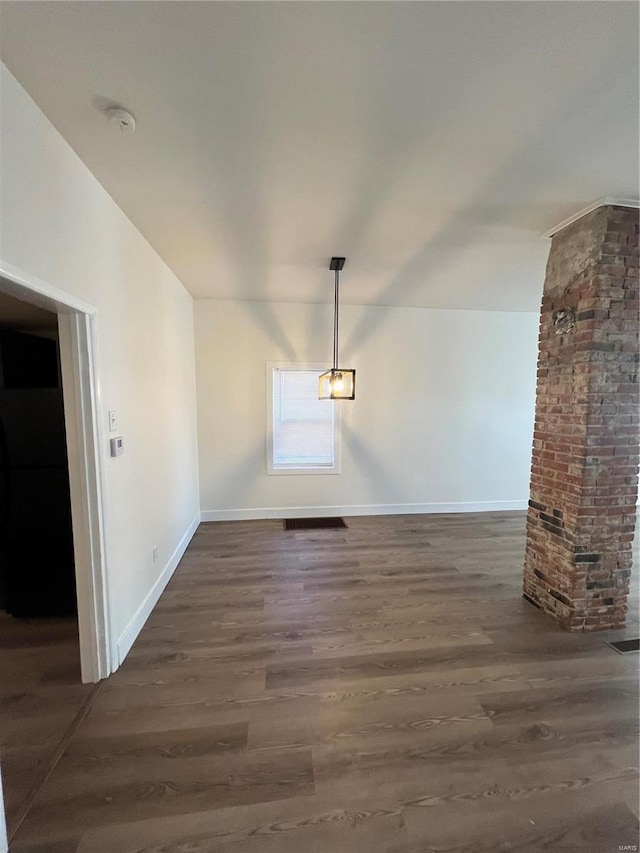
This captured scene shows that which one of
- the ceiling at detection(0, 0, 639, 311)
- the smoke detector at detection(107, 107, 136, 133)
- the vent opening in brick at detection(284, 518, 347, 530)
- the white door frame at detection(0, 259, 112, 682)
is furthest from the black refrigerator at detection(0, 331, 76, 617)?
the vent opening in brick at detection(284, 518, 347, 530)

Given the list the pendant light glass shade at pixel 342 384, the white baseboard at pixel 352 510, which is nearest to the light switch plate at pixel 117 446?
the pendant light glass shade at pixel 342 384

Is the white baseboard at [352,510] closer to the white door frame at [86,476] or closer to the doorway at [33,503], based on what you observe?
the doorway at [33,503]

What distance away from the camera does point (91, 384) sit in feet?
5.82

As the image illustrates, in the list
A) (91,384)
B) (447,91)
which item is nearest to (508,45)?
(447,91)

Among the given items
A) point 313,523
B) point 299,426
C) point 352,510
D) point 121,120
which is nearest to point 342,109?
point 121,120

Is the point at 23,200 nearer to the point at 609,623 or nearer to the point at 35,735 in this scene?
the point at 35,735

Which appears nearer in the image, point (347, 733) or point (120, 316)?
point (347, 733)

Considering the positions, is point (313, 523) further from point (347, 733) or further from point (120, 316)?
point (120, 316)

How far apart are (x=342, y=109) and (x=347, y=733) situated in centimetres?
278

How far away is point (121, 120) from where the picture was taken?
4.55 ft

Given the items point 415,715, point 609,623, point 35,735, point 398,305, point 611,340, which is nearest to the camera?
point 35,735

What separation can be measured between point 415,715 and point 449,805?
0.38m

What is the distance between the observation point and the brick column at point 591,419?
213 cm

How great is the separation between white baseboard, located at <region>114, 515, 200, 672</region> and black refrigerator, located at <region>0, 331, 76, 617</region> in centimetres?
54
